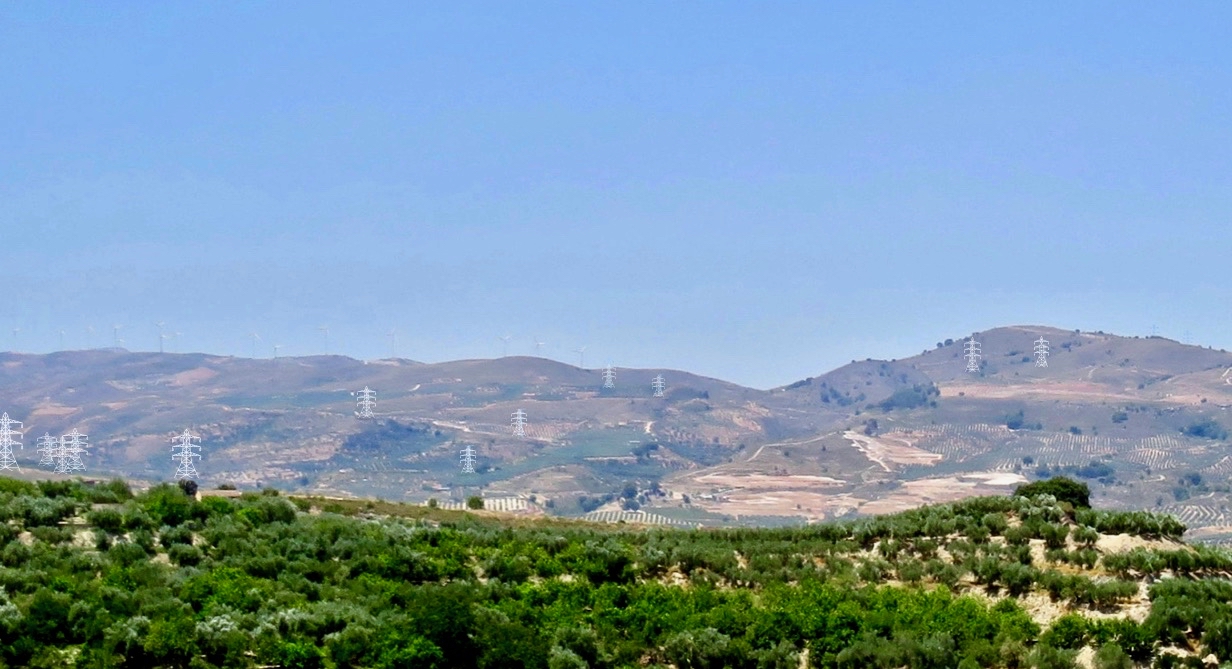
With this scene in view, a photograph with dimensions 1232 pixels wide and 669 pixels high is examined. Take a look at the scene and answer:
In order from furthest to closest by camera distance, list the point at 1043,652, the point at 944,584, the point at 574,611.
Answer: the point at 944,584, the point at 574,611, the point at 1043,652

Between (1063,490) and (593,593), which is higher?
(1063,490)

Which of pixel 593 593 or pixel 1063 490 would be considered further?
pixel 1063 490

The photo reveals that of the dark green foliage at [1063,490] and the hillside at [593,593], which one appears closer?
the hillside at [593,593]

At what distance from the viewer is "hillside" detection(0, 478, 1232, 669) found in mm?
28578

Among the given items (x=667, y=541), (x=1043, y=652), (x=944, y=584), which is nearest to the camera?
(x=1043, y=652)

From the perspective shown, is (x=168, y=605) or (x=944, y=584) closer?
(x=168, y=605)

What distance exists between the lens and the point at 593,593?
3322 centimetres

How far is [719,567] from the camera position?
35.9 meters

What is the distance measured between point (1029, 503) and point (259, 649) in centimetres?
2462

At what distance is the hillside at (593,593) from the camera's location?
28578 millimetres

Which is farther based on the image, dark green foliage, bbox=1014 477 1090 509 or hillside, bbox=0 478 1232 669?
dark green foliage, bbox=1014 477 1090 509

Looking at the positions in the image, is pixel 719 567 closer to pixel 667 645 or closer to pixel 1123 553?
pixel 667 645

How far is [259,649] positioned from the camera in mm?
28406

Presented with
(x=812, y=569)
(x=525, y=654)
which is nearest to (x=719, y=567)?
(x=812, y=569)
